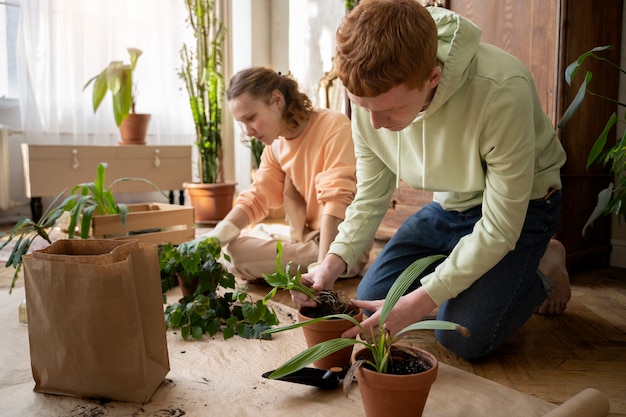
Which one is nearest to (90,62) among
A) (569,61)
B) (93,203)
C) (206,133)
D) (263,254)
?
(206,133)

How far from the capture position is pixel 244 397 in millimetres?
1146

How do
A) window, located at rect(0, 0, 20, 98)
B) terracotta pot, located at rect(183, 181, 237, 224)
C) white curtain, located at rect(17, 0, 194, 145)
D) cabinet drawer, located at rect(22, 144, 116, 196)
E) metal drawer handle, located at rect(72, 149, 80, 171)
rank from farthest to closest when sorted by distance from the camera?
terracotta pot, located at rect(183, 181, 237, 224), white curtain, located at rect(17, 0, 194, 145), window, located at rect(0, 0, 20, 98), metal drawer handle, located at rect(72, 149, 80, 171), cabinet drawer, located at rect(22, 144, 116, 196)

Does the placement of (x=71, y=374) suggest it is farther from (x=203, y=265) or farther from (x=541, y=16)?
(x=541, y=16)

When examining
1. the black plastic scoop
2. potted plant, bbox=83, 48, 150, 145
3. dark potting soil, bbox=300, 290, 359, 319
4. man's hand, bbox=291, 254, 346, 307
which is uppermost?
potted plant, bbox=83, 48, 150, 145

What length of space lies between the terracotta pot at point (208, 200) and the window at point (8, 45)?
49.7 inches

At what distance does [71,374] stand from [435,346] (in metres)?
0.90

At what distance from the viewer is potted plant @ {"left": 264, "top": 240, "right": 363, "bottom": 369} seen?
114cm

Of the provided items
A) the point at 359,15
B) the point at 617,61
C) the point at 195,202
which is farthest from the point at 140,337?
the point at 195,202

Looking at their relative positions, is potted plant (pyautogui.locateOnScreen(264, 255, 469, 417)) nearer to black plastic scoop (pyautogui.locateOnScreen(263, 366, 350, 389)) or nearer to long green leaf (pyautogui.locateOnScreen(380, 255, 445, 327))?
long green leaf (pyautogui.locateOnScreen(380, 255, 445, 327))

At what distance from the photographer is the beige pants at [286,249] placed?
2.09m

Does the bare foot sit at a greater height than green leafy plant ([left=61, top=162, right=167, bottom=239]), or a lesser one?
lesser

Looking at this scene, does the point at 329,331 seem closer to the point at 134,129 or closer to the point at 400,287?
the point at 400,287

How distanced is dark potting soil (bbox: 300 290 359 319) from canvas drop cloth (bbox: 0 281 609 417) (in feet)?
0.51

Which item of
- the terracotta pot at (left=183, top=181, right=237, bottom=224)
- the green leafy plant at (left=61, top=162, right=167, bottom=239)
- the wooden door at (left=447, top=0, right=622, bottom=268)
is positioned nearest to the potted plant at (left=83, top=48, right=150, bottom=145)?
the terracotta pot at (left=183, top=181, right=237, bottom=224)
